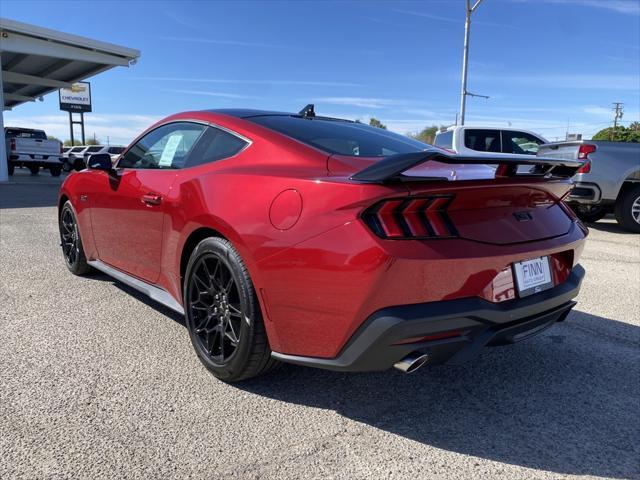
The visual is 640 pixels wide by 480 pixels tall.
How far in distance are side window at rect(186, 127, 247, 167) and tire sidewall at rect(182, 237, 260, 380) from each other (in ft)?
1.77

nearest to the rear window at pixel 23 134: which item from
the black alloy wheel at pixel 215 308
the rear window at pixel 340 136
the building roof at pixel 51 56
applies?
the building roof at pixel 51 56

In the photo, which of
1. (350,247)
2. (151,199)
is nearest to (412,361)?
(350,247)

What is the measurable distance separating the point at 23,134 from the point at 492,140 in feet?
68.1

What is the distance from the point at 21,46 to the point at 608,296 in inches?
826

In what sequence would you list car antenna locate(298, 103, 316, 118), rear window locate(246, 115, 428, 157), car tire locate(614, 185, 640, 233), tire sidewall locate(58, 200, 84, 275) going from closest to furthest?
rear window locate(246, 115, 428, 157) → car antenna locate(298, 103, 316, 118) → tire sidewall locate(58, 200, 84, 275) → car tire locate(614, 185, 640, 233)

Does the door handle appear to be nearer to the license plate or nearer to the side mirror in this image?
the side mirror

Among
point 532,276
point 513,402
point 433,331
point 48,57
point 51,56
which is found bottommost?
point 513,402

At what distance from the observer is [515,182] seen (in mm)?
2332

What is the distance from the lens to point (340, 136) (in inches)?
118

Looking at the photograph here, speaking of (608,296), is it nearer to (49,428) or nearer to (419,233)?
(419,233)

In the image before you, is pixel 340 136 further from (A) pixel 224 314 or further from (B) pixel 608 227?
(B) pixel 608 227

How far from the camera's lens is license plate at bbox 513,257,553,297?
2.32 metres

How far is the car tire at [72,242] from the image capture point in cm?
459

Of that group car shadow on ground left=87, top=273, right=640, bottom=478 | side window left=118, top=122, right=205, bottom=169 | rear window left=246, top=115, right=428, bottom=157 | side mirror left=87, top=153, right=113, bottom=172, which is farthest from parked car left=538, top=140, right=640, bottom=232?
side mirror left=87, top=153, right=113, bottom=172
